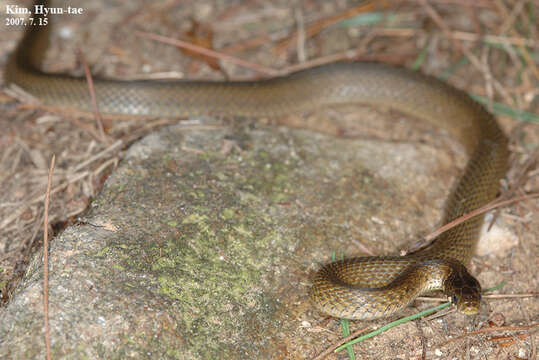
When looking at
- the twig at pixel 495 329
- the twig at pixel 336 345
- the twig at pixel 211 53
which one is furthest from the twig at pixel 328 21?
the twig at pixel 495 329

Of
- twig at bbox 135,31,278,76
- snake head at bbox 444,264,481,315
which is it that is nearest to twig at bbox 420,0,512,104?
twig at bbox 135,31,278,76

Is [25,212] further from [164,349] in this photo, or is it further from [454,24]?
[454,24]

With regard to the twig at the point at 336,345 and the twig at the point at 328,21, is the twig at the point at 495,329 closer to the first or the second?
the twig at the point at 336,345

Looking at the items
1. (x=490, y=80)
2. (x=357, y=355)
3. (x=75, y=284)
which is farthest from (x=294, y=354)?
(x=490, y=80)

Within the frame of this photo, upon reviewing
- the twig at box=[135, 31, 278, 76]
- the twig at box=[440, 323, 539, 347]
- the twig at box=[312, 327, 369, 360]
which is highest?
the twig at box=[135, 31, 278, 76]

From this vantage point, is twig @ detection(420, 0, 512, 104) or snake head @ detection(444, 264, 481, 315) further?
twig @ detection(420, 0, 512, 104)

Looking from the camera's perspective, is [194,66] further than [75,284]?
Yes

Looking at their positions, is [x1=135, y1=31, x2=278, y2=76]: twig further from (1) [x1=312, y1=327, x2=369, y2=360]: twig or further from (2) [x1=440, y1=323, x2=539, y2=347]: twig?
(2) [x1=440, y1=323, x2=539, y2=347]: twig

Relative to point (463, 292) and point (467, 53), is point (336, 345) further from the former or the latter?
point (467, 53)
